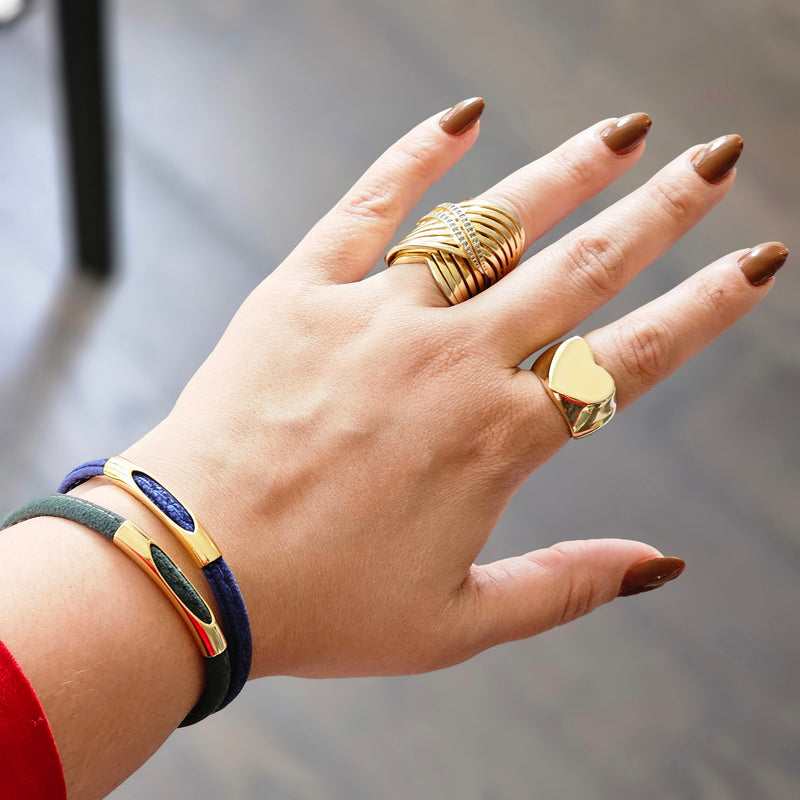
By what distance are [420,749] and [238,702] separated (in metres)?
0.26

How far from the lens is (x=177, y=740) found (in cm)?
126

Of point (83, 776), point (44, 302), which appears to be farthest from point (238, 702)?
point (44, 302)

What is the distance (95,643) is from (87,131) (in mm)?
1176

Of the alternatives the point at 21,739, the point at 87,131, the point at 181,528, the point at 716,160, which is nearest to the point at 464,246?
the point at 716,160

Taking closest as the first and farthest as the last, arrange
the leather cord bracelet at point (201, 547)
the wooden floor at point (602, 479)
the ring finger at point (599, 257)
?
1. the leather cord bracelet at point (201, 547)
2. the ring finger at point (599, 257)
3. the wooden floor at point (602, 479)

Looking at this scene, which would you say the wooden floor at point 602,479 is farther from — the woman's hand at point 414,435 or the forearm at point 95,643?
the forearm at point 95,643

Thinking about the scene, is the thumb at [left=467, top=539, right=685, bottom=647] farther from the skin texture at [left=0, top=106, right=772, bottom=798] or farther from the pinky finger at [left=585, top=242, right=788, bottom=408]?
the pinky finger at [left=585, top=242, right=788, bottom=408]

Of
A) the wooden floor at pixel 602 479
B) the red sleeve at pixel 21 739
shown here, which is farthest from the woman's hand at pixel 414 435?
the wooden floor at pixel 602 479

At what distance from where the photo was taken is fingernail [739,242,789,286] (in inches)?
28.8

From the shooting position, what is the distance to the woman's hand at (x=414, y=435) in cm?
70

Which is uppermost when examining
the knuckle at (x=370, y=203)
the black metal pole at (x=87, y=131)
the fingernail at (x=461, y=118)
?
the black metal pole at (x=87, y=131)

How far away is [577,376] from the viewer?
714 mm

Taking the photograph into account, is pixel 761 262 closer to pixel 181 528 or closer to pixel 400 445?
pixel 400 445

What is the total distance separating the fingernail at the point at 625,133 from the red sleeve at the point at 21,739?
0.62 m
